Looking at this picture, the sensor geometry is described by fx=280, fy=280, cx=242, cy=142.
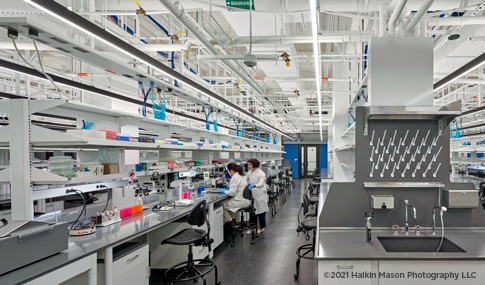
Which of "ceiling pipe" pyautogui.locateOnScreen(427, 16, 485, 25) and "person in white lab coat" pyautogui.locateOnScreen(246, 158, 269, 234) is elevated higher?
"ceiling pipe" pyautogui.locateOnScreen(427, 16, 485, 25)

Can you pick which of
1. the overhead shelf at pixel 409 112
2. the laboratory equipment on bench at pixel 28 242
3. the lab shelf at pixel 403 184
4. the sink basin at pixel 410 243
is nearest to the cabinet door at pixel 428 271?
the sink basin at pixel 410 243

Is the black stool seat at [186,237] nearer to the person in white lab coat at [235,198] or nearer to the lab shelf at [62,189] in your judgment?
the lab shelf at [62,189]

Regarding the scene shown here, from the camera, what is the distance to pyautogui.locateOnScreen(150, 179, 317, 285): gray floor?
309 centimetres

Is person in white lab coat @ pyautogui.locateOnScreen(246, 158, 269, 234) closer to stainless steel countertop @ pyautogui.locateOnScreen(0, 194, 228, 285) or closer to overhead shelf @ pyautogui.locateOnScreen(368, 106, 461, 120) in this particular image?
stainless steel countertop @ pyautogui.locateOnScreen(0, 194, 228, 285)

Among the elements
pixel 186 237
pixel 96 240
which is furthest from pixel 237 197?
pixel 96 240

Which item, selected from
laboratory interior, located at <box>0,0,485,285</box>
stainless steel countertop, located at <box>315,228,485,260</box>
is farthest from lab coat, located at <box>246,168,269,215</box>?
stainless steel countertop, located at <box>315,228,485,260</box>

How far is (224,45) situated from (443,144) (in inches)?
93.0

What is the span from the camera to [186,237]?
113 inches

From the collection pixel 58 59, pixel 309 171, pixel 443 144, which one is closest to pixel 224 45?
pixel 443 144

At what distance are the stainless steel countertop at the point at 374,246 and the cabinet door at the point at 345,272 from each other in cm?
5

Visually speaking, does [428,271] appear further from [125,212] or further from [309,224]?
[125,212]

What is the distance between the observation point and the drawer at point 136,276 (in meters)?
2.15

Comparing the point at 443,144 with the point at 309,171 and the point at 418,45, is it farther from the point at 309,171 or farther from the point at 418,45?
the point at 309,171

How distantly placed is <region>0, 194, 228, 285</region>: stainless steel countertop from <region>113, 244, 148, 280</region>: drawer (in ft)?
0.44
